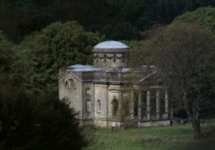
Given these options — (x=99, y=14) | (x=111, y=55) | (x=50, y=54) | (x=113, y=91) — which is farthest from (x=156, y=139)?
(x=99, y=14)

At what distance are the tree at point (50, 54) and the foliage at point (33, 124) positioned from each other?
42.6m

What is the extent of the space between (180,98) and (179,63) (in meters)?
3.48

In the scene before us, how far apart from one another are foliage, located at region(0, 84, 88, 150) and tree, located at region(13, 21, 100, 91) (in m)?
42.6

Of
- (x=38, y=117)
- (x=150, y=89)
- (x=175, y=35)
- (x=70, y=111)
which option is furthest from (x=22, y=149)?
(x=150, y=89)

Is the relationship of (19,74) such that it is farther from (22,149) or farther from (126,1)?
(126,1)

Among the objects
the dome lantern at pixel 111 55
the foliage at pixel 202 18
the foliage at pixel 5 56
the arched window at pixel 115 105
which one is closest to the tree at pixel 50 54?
the dome lantern at pixel 111 55

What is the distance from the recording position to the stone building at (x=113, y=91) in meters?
66.9

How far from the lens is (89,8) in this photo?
419ft

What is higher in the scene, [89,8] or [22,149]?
[89,8]

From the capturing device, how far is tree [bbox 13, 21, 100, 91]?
252 ft

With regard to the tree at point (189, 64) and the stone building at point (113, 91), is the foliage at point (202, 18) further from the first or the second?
the tree at point (189, 64)

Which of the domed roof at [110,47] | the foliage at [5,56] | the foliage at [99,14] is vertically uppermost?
the foliage at [99,14]

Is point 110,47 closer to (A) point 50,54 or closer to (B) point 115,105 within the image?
(B) point 115,105

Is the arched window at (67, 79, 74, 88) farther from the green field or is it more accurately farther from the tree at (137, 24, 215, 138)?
the tree at (137, 24, 215, 138)
